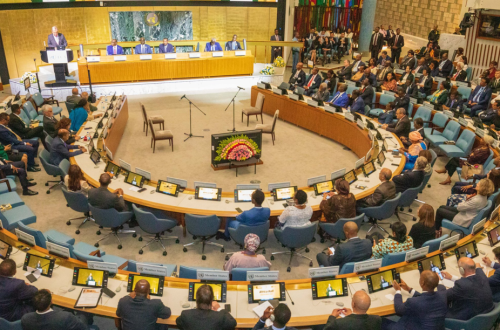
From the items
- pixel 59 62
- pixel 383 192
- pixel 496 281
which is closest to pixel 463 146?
pixel 383 192

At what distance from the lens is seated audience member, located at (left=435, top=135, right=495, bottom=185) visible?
8211 millimetres

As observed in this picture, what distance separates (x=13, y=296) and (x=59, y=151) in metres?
4.28

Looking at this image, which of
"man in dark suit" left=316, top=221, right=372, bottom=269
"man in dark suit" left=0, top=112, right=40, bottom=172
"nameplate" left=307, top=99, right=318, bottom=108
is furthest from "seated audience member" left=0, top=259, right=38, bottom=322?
"nameplate" left=307, top=99, right=318, bottom=108

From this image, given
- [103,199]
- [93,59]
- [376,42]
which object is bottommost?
[103,199]

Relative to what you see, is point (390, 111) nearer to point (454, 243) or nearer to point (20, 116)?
point (454, 243)

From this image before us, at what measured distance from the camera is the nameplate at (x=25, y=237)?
5392mm

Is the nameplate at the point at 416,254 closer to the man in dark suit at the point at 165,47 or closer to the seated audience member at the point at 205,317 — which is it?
the seated audience member at the point at 205,317

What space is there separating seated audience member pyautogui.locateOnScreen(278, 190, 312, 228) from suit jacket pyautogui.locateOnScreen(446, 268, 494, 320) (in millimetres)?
2223

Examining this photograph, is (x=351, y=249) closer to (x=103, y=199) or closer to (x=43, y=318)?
(x=43, y=318)

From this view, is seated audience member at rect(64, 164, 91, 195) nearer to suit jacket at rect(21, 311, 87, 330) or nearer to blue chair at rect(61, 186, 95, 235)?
blue chair at rect(61, 186, 95, 235)

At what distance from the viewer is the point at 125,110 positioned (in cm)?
1216

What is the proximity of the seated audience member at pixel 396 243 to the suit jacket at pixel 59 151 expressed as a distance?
582 centimetres

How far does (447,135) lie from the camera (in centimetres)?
993

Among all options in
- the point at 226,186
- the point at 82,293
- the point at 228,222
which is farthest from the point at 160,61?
the point at 82,293
